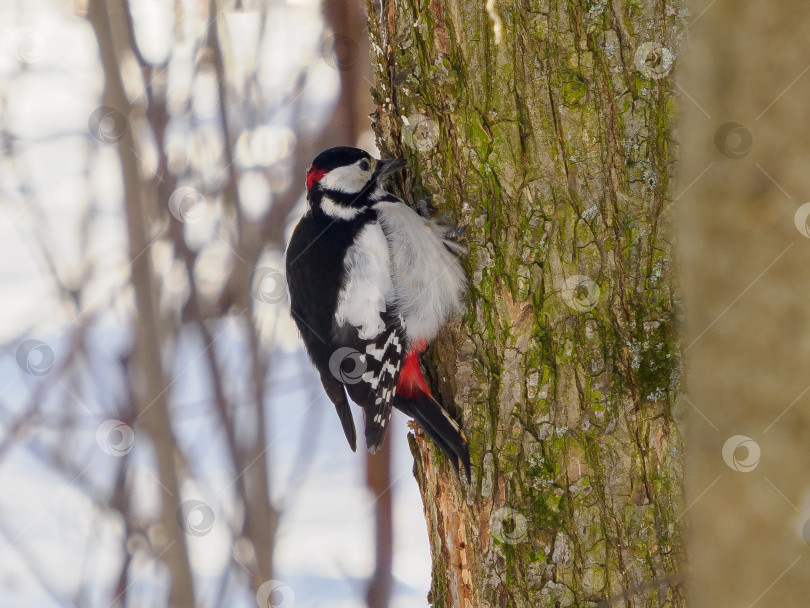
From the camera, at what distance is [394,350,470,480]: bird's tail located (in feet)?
4.97

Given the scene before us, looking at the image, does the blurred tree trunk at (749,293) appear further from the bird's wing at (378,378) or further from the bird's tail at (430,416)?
the bird's wing at (378,378)

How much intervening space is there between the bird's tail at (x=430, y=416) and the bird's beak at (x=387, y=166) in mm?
483

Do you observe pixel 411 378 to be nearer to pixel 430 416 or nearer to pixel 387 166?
pixel 430 416

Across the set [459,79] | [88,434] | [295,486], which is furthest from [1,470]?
[459,79]

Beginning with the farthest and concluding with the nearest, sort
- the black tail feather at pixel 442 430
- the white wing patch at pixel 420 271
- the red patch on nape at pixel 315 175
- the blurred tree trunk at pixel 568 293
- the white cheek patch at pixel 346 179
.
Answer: the red patch on nape at pixel 315 175 < the white cheek patch at pixel 346 179 < the white wing patch at pixel 420 271 < the black tail feather at pixel 442 430 < the blurred tree trunk at pixel 568 293

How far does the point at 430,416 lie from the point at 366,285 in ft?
1.53

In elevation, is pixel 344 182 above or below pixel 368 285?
above

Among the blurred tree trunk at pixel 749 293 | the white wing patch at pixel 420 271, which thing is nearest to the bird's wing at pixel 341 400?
the white wing patch at pixel 420 271

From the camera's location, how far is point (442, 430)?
59.9 inches

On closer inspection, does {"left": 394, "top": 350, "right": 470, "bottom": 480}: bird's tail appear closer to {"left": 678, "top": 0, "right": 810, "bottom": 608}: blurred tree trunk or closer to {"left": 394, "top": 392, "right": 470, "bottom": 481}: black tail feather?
{"left": 394, "top": 392, "right": 470, "bottom": 481}: black tail feather

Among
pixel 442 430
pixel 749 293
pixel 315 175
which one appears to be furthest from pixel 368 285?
pixel 749 293

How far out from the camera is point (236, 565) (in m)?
3.02

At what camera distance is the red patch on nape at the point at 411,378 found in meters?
1.67

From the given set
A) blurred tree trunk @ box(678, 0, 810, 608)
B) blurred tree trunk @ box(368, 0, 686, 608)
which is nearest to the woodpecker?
blurred tree trunk @ box(368, 0, 686, 608)
